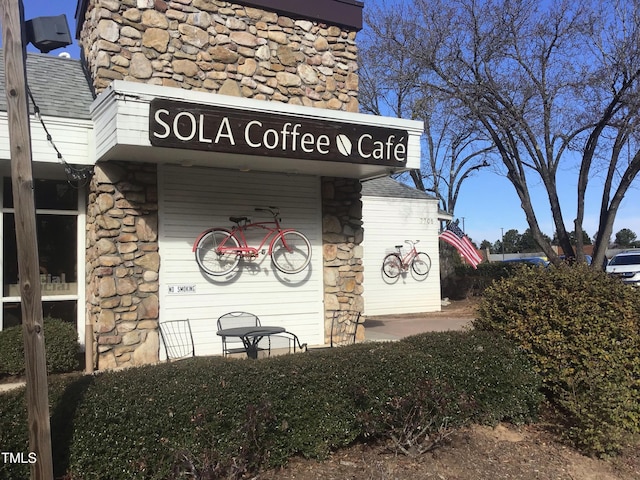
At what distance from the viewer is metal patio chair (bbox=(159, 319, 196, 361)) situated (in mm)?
7520

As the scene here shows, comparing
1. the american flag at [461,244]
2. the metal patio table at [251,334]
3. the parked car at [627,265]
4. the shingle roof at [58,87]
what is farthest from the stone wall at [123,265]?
the parked car at [627,265]

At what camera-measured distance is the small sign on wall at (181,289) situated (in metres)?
7.67

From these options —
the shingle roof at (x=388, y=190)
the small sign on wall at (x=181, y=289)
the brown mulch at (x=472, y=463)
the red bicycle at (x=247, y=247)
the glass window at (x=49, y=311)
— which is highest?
the shingle roof at (x=388, y=190)

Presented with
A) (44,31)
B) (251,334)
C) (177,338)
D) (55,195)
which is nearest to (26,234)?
(44,31)

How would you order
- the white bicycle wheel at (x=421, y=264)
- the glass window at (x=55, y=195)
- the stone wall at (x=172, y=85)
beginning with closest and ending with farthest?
1. the stone wall at (x=172, y=85)
2. the glass window at (x=55, y=195)
3. the white bicycle wheel at (x=421, y=264)

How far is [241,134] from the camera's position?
6855mm

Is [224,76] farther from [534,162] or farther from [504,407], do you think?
[534,162]

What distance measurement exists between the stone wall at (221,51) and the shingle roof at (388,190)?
257 inches

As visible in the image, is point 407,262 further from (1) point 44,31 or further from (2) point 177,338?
(1) point 44,31

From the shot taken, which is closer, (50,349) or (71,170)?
(50,349)

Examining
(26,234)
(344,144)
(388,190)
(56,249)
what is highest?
(388,190)

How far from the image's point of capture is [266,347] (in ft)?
27.3

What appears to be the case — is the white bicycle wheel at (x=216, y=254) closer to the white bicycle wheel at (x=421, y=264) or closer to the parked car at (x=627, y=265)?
the white bicycle wheel at (x=421, y=264)

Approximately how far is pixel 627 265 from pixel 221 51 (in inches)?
620
